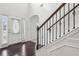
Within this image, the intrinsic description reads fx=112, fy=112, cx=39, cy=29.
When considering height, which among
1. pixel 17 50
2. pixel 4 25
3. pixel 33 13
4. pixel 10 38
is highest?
pixel 33 13

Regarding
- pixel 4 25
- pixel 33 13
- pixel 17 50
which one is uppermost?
pixel 33 13

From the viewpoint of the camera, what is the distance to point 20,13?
3281mm

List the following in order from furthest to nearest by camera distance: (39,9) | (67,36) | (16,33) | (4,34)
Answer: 1. (4,34)
2. (16,33)
3. (39,9)
4. (67,36)

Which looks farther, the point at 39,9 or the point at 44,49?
the point at 39,9

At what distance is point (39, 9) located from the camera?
120 inches

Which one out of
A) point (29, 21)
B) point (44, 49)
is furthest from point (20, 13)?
point (44, 49)

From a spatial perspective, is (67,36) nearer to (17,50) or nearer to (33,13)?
(33,13)

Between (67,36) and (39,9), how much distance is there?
1.25 m

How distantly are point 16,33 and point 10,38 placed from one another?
22 cm

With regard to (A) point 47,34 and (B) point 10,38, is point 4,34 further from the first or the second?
(A) point 47,34

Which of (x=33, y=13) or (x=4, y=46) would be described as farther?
(x=4, y=46)

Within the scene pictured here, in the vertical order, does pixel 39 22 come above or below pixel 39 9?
below

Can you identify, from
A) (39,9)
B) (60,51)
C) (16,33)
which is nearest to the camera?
(60,51)

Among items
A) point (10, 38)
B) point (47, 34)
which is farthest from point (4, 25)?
point (47, 34)
